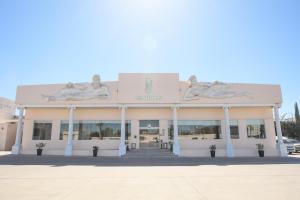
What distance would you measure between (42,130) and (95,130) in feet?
18.0

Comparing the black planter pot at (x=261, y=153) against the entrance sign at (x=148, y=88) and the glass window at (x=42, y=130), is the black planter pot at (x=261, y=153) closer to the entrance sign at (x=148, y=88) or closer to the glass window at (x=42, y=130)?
the entrance sign at (x=148, y=88)

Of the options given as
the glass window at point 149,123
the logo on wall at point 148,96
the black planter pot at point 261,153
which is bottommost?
the black planter pot at point 261,153

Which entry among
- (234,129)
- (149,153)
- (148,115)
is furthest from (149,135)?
(234,129)

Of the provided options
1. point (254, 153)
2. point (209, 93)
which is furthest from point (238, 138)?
point (209, 93)

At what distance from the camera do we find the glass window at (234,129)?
71.6 feet

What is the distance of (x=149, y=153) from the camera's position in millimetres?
19297

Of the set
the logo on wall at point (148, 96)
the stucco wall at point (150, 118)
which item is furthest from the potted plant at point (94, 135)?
the logo on wall at point (148, 96)

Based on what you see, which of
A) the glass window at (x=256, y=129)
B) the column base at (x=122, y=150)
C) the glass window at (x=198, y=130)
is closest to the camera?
the column base at (x=122, y=150)

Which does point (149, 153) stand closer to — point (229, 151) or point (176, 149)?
point (176, 149)

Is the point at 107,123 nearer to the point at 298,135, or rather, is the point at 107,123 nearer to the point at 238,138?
the point at 238,138

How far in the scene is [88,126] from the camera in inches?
863

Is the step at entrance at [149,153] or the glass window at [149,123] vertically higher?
the glass window at [149,123]
